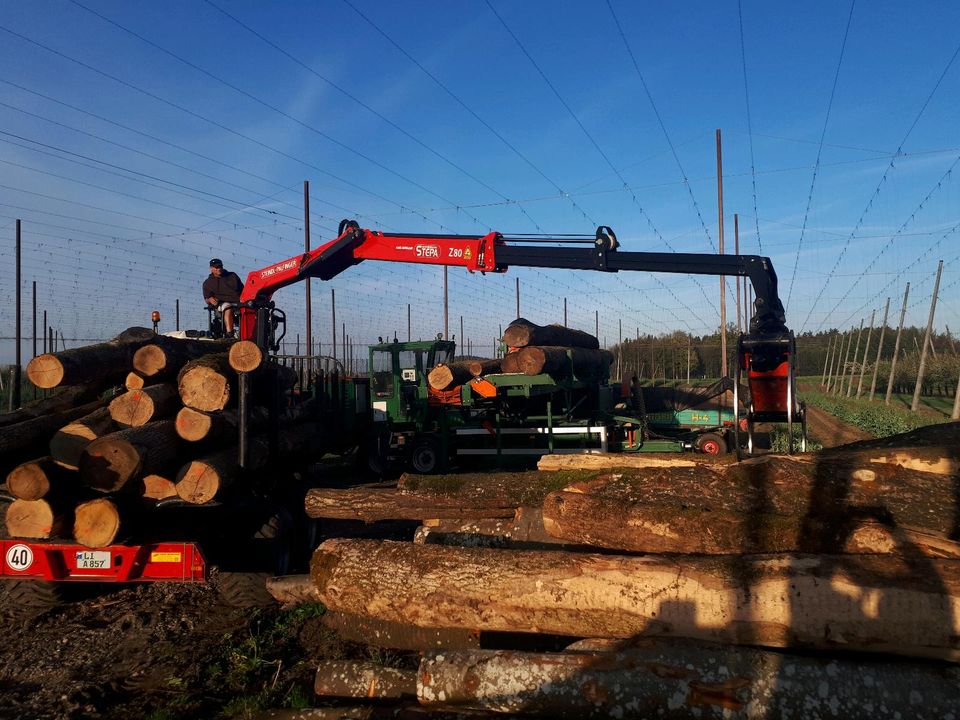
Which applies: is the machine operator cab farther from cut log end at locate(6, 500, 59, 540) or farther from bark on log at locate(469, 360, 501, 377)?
cut log end at locate(6, 500, 59, 540)

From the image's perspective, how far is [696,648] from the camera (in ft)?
11.7

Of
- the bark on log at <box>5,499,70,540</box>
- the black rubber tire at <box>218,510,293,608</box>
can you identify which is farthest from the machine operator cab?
the bark on log at <box>5,499,70,540</box>

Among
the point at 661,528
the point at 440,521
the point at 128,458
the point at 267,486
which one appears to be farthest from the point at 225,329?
the point at 661,528

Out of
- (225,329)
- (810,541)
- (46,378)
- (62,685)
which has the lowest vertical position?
(62,685)

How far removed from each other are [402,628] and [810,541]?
9.20 ft

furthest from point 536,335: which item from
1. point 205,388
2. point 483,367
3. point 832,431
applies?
point 832,431

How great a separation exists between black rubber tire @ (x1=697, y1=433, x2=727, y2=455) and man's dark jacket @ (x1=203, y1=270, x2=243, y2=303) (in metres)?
8.92

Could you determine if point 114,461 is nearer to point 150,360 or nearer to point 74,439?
point 74,439

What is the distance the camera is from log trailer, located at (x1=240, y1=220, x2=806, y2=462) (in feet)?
24.1

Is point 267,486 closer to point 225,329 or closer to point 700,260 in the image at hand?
point 225,329

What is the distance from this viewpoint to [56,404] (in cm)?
592

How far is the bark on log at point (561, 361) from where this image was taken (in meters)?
11.3

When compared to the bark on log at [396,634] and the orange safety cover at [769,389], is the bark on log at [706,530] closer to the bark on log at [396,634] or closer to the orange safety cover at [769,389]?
the bark on log at [396,634]

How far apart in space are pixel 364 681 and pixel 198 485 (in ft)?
6.95
